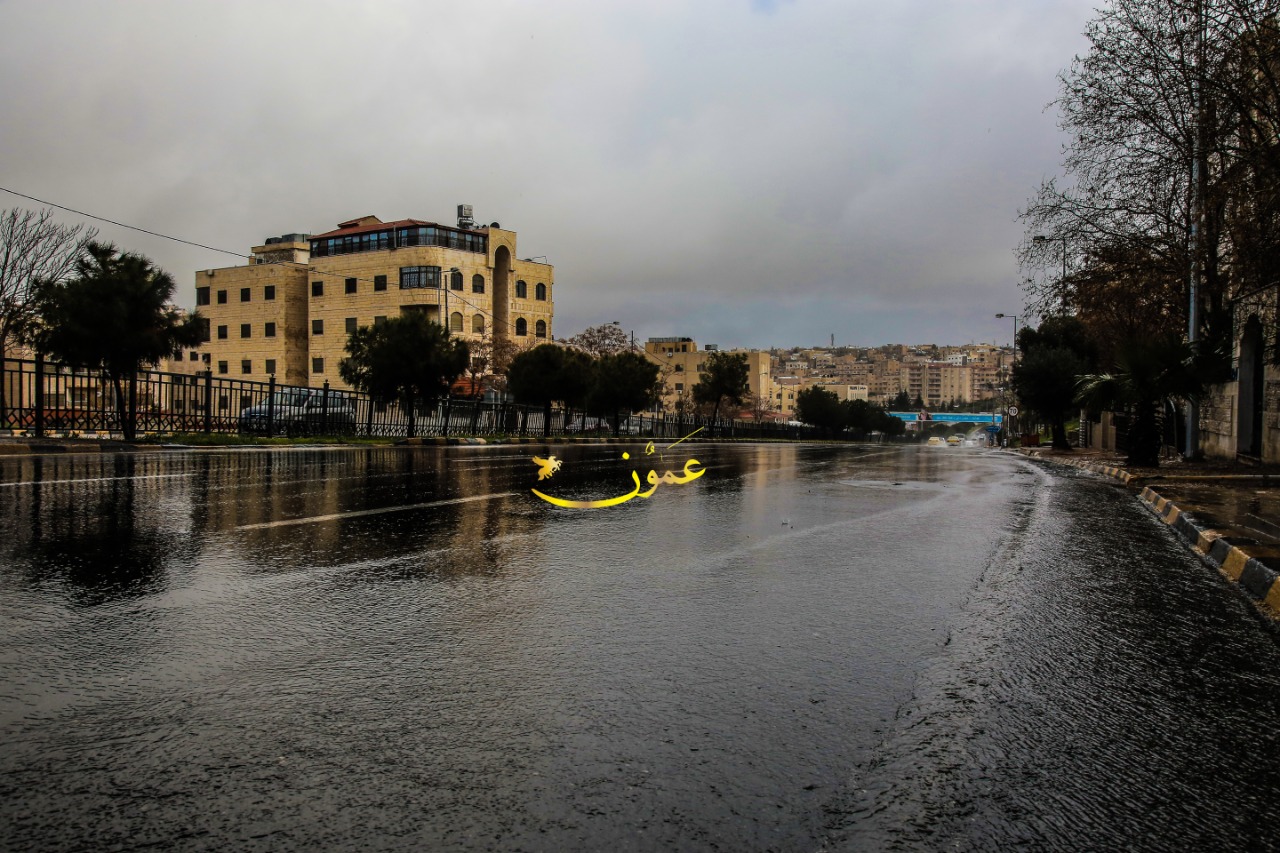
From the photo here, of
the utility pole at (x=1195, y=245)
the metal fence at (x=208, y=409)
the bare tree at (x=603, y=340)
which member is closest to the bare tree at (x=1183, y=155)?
the utility pole at (x=1195, y=245)

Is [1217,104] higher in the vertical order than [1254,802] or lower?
higher

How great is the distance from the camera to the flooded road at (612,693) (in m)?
2.36

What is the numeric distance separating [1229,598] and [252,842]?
576 centimetres

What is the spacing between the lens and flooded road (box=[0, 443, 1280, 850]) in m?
2.36

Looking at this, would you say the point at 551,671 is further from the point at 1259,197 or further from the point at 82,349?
the point at 82,349

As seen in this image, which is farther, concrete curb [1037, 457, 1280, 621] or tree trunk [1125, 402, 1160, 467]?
tree trunk [1125, 402, 1160, 467]

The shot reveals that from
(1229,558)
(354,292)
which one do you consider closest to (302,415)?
(1229,558)

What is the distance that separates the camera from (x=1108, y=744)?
2.94 meters

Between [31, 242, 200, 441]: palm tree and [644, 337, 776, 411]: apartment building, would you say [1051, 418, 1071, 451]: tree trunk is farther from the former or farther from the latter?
[644, 337, 776, 411]: apartment building

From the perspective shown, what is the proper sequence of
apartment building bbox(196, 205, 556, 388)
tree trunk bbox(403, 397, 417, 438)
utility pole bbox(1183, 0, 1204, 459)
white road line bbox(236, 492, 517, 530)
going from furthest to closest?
1. apartment building bbox(196, 205, 556, 388)
2. tree trunk bbox(403, 397, 417, 438)
3. utility pole bbox(1183, 0, 1204, 459)
4. white road line bbox(236, 492, 517, 530)

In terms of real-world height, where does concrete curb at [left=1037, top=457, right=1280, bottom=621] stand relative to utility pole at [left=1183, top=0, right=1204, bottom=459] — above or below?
below

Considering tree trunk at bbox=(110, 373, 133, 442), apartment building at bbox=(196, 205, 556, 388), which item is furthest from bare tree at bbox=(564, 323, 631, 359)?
tree trunk at bbox=(110, 373, 133, 442)

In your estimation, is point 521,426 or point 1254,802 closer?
point 1254,802

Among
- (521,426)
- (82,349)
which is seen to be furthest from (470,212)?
(82,349)
